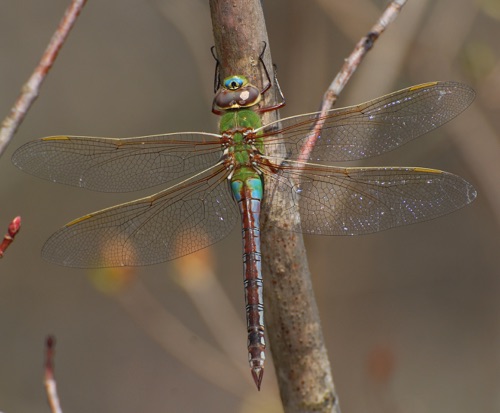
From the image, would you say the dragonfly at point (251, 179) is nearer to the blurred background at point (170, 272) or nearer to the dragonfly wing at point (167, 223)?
the dragonfly wing at point (167, 223)

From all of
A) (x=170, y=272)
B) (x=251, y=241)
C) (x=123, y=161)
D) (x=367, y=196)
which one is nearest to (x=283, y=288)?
(x=251, y=241)

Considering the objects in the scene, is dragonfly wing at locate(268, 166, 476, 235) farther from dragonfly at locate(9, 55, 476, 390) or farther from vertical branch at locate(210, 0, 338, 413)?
vertical branch at locate(210, 0, 338, 413)

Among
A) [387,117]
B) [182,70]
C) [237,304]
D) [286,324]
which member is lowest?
[286,324]

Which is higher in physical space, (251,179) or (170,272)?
(170,272)

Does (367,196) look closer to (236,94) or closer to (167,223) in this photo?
(236,94)

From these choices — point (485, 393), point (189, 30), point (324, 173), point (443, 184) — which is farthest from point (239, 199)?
point (485, 393)

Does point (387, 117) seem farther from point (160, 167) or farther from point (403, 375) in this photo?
point (403, 375)
